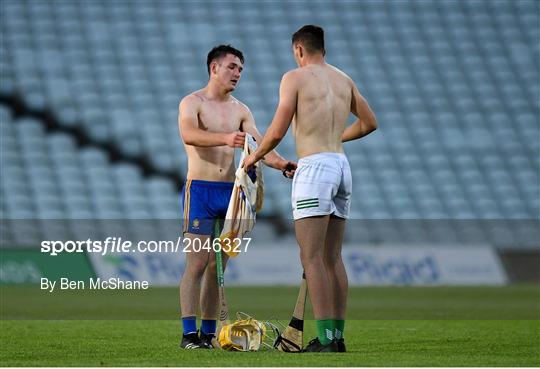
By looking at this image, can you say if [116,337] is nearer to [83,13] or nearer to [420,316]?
[420,316]

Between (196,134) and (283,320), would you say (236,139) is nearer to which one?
(196,134)

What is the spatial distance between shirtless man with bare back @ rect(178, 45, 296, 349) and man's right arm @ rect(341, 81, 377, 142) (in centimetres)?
56

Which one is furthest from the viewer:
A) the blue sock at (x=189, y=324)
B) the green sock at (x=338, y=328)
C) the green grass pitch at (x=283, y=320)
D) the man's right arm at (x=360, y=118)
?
the blue sock at (x=189, y=324)

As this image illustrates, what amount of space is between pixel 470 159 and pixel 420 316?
1043 cm

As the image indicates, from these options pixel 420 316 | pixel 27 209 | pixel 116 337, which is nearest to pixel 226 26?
pixel 27 209

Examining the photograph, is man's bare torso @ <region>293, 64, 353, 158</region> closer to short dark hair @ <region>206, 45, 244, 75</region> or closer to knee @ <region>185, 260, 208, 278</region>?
short dark hair @ <region>206, 45, 244, 75</region>

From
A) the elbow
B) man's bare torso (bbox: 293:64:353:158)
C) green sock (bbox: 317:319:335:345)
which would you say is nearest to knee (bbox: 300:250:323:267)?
green sock (bbox: 317:319:335:345)

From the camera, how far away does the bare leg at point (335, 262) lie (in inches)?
271

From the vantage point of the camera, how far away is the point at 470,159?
841 inches

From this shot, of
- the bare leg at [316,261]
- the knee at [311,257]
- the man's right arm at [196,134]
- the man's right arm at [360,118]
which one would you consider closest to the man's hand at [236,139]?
the man's right arm at [196,134]

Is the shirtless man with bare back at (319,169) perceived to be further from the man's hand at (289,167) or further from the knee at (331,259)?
the man's hand at (289,167)

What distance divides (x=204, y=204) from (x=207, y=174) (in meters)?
0.21

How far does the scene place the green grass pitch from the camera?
6.53 meters

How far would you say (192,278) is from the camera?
745cm
